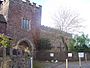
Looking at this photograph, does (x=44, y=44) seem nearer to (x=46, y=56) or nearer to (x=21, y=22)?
(x=46, y=56)

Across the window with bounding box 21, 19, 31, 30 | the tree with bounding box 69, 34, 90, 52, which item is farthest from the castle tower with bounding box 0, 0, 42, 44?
the tree with bounding box 69, 34, 90, 52

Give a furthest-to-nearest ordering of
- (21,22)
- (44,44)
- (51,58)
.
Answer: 1. (44,44)
2. (51,58)
3. (21,22)

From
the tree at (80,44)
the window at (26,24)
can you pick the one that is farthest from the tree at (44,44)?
the tree at (80,44)

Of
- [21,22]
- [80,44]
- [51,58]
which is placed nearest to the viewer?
[21,22]

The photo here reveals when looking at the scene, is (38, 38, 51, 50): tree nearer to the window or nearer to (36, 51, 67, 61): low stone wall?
(36, 51, 67, 61): low stone wall

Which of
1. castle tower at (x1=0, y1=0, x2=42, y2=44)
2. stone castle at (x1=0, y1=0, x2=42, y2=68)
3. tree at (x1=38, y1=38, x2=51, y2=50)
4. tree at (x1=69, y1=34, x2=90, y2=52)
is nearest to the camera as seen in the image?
stone castle at (x1=0, y1=0, x2=42, y2=68)

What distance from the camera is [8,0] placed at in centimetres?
3419

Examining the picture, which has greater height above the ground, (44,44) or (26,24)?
(26,24)

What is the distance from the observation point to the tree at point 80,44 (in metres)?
39.6

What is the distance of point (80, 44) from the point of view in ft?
131

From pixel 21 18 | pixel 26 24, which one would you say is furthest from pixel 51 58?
pixel 21 18

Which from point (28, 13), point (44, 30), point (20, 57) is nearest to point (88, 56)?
point (44, 30)

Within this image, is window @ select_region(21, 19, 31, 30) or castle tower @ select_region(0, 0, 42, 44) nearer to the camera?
castle tower @ select_region(0, 0, 42, 44)

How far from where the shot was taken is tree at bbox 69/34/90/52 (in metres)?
39.6
